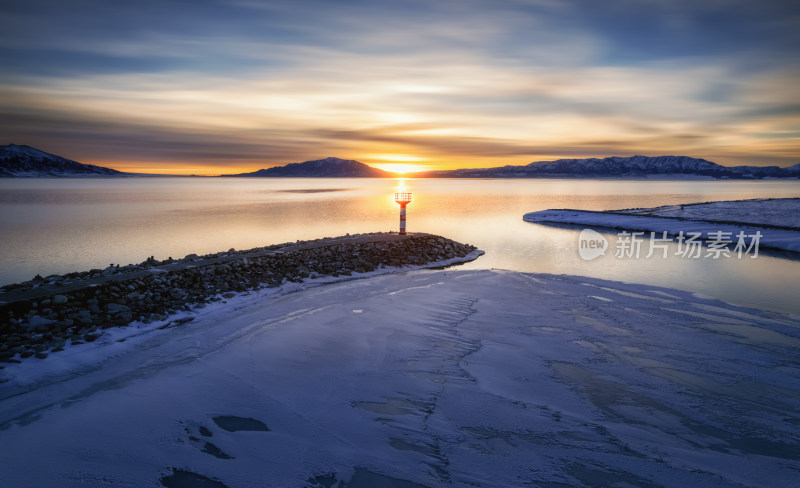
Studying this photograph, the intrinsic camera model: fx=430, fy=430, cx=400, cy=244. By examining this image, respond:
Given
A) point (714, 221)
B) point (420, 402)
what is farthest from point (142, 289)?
point (714, 221)

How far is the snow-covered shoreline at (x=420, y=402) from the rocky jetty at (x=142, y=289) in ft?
3.03

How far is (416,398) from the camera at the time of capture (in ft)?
20.4

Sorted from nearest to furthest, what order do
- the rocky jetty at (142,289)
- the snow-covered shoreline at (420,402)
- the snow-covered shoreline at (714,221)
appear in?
the snow-covered shoreline at (420,402) → the rocky jetty at (142,289) → the snow-covered shoreline at (714,221)

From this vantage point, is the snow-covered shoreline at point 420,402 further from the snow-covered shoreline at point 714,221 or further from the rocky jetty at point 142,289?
the snow-covered shoreline at point 714,221

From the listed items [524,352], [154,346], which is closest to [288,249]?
[154,346]

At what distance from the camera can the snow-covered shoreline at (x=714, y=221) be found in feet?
86.8

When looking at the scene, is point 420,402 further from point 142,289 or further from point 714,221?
point 714,221

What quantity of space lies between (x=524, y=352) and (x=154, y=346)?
702 cm

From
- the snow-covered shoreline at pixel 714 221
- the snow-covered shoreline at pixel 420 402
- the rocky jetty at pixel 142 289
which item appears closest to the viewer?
the snow-covered shoreline at pixel 420 402

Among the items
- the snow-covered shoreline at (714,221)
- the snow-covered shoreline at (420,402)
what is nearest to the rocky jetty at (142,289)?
the snow-covered shoreline at (420,402)

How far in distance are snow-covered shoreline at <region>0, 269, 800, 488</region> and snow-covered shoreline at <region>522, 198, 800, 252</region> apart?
20957 millimetres

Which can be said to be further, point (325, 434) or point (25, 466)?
point (325, 434)

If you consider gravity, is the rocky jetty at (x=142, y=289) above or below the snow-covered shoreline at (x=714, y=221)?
below

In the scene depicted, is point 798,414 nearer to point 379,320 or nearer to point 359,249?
point 379,320
